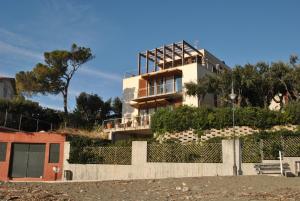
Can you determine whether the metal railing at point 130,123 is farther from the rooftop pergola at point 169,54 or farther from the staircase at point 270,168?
the staircase at point 270,168

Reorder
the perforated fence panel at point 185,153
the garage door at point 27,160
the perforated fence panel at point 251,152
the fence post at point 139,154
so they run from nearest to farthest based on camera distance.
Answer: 1. the perforated fence panel at point 251,152
2. the perforated fence panel at point 185,153
3. the fence post at point 139,154
4. the garage door at point 27,160

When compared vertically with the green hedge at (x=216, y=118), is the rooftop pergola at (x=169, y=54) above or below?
above

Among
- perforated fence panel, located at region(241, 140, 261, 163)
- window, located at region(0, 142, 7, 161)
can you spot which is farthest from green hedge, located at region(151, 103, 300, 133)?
window, located at region(0, 142, 7, 161)

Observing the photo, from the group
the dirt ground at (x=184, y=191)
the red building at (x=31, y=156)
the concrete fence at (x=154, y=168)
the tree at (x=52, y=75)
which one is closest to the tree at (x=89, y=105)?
the tree at (x=52, y=75)

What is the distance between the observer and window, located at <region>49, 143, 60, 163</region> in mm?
26219

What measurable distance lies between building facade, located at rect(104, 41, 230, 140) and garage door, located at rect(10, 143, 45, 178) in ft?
28.8

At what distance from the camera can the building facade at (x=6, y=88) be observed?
46481 mm

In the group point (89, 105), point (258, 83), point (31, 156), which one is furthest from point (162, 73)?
point (31, 156)

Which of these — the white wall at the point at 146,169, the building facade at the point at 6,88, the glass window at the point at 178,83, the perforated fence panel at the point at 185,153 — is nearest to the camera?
the white wall at the point at 146,169

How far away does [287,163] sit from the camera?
1773cm

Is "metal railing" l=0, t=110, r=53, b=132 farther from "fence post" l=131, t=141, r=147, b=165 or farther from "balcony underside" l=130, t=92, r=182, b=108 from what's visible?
"fence post" l=131, t=141, r=147, b=165

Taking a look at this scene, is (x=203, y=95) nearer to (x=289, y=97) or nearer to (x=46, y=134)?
(x=289, y=97)

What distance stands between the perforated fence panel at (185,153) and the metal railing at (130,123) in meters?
10.6

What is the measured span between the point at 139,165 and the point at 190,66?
15.4 metres
